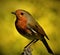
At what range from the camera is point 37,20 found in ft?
28.5

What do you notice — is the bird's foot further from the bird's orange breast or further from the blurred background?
the blurred background

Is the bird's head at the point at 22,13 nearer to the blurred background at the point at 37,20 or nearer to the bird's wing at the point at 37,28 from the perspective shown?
the bird's wing at the point at 37,28

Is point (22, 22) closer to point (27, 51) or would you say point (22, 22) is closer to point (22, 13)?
point (22, 13)

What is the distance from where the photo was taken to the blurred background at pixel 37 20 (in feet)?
28.0

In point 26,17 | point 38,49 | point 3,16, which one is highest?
point 26,17

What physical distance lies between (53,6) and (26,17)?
3.81m

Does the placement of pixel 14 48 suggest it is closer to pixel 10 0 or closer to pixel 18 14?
pixel 10 0

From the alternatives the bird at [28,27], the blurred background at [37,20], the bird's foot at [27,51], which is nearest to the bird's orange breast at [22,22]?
the bird at [28,27]

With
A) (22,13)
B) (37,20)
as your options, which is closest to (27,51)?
(22,13)

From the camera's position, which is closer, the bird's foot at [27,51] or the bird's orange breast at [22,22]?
the bird's foot at [27,51]

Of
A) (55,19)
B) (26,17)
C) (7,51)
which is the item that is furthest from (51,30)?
(26,17)

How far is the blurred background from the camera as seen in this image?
8.54 m

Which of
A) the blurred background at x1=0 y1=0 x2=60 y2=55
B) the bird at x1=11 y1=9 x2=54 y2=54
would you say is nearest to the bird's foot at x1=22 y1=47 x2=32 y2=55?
the bird at x1=11 y1=9 x2=54 y2=54

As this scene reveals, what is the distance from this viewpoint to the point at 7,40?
8.66m
